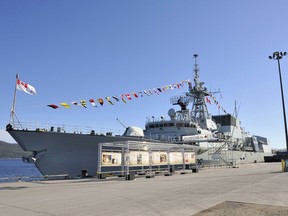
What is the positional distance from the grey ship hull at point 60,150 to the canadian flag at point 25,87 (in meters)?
3.35

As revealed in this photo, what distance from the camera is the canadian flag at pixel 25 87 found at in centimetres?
1770

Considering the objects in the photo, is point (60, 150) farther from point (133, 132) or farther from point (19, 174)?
point (19, 174)

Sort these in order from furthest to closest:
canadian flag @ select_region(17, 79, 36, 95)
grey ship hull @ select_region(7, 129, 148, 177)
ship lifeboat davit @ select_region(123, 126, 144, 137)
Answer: ship lifeboat davit @ select_region(123, 126, 144, 137) < grey ship hull @ select_region(7, 129, 148, 177) < canadian flag @ select_region(17, 79, 36, 95)

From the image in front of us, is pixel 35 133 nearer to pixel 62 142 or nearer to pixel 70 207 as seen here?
pixel 62 142

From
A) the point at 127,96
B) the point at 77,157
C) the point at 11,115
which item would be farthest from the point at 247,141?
the point at 11,115

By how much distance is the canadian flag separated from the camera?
1770cm

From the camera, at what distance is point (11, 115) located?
19219 mm

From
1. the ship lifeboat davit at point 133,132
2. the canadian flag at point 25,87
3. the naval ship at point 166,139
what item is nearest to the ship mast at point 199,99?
the naval ship at point 166,139

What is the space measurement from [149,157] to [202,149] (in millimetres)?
12337

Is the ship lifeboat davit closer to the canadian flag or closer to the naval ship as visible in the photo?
the naval ship

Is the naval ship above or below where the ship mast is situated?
below

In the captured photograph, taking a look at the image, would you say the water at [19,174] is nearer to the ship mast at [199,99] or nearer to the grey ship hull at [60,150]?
the grey ship hull at [60,150]

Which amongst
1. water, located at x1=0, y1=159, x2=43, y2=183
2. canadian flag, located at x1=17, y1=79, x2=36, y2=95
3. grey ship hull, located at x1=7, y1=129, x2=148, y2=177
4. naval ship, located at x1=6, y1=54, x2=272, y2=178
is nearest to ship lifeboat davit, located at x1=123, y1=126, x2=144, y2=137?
naval ship, located at x1=6, y1=54, x2=272, y2=178

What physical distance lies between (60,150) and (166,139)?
12.8 m
